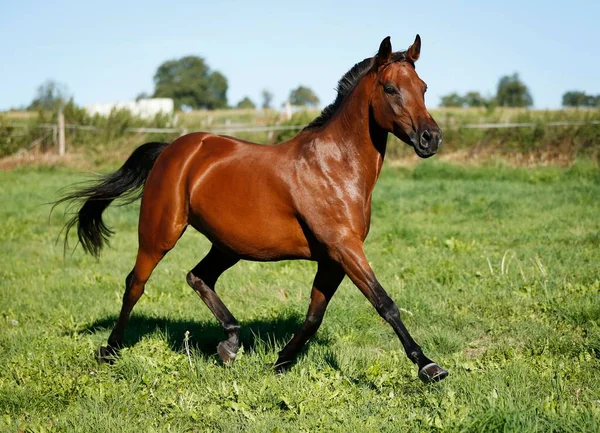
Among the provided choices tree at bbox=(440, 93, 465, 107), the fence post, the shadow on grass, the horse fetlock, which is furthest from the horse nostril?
tree at bbox=(440, 93, 465, 107)

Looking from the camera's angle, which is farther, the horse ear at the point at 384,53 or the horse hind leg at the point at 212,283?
the horse hind leg at the point at 212,283

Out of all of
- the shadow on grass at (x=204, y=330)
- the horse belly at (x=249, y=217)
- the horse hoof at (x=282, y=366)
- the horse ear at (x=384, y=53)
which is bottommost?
the shadow on grass at (x=204, y=330)

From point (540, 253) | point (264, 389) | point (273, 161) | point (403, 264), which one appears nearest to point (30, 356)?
point (264, 389)

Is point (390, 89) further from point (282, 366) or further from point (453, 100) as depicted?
point (453, 100)

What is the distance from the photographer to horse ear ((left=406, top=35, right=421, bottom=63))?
4617 mm

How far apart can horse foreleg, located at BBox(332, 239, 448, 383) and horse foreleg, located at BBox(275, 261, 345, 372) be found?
18.4 inches

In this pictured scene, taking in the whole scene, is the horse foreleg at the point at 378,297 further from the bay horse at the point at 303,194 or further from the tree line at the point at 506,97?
the tree line at the point at 506,97

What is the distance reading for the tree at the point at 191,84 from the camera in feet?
348

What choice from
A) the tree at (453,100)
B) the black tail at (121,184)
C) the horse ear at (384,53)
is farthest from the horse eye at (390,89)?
the tree at (453,100)

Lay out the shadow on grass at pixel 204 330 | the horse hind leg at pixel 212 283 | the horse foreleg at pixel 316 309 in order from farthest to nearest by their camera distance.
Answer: the shadow on grass at pixel 204 330 < the horse hind leg at pixel 212 283 < the horse foreleg at pixel 316 309

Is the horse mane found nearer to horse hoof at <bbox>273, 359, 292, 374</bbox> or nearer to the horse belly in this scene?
the horse belly

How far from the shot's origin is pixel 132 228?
12.7m

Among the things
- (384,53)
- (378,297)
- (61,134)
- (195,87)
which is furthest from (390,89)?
(195,87)

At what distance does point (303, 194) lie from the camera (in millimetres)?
4793
